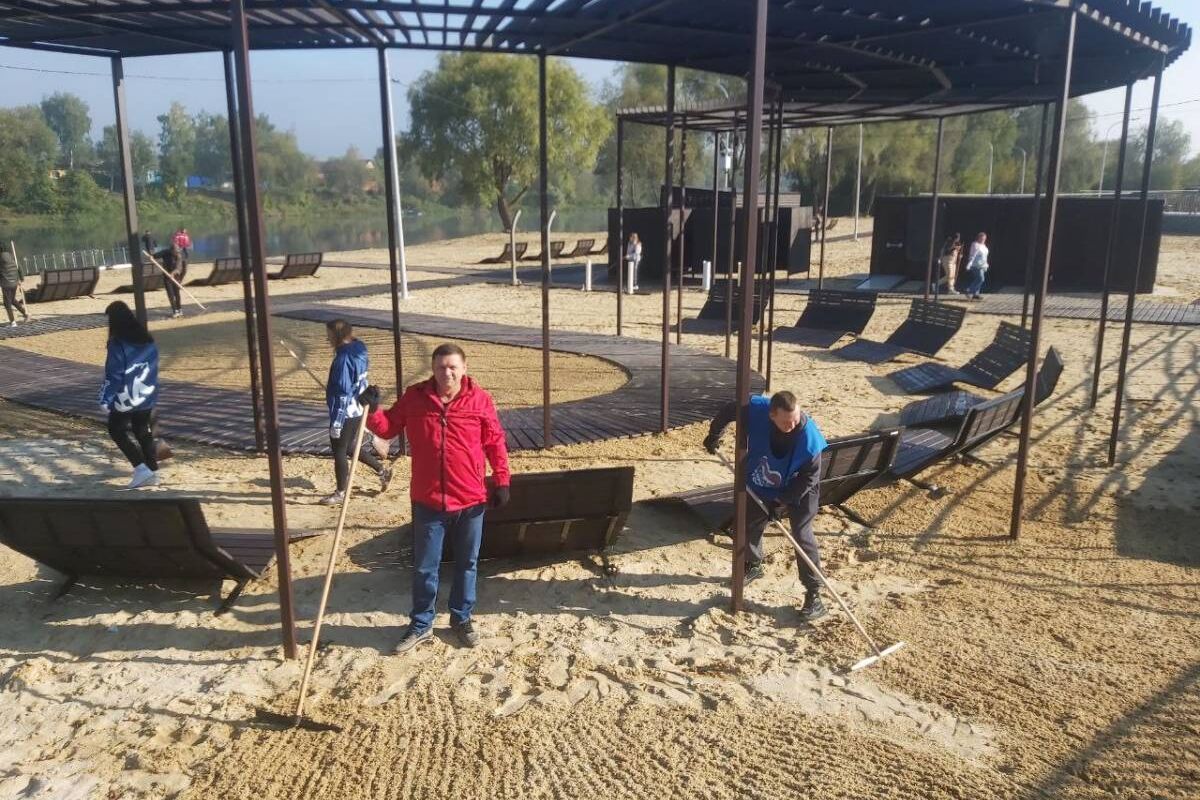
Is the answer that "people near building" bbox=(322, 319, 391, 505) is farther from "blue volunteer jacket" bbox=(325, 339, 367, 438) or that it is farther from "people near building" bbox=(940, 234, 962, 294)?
"people near building" bbox=(940, 234, 962, 294)

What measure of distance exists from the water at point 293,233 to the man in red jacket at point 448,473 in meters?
31.0

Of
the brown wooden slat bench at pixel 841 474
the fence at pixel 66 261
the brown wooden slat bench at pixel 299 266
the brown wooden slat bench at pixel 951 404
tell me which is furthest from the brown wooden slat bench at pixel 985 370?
the fence at pixel 66 261

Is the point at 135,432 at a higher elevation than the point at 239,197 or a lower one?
Result: lower

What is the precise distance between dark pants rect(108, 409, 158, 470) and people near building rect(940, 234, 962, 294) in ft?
59.4

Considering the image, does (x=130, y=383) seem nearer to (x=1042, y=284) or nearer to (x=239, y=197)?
(x=239, y=197)

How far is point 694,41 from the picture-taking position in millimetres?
7285

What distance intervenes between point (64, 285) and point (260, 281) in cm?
1996

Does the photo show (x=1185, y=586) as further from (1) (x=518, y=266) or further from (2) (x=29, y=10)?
(1) (x=518, y=266)

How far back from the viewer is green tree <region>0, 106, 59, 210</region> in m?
59.3

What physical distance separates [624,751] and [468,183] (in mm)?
49583

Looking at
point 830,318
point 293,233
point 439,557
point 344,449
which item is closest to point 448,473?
point 439,557

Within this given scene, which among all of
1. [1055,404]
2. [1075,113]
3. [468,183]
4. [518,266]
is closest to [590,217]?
[468,183]

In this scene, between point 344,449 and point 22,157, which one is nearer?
point 344,449

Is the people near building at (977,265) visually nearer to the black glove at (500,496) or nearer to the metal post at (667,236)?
the metal post at (667,236)
